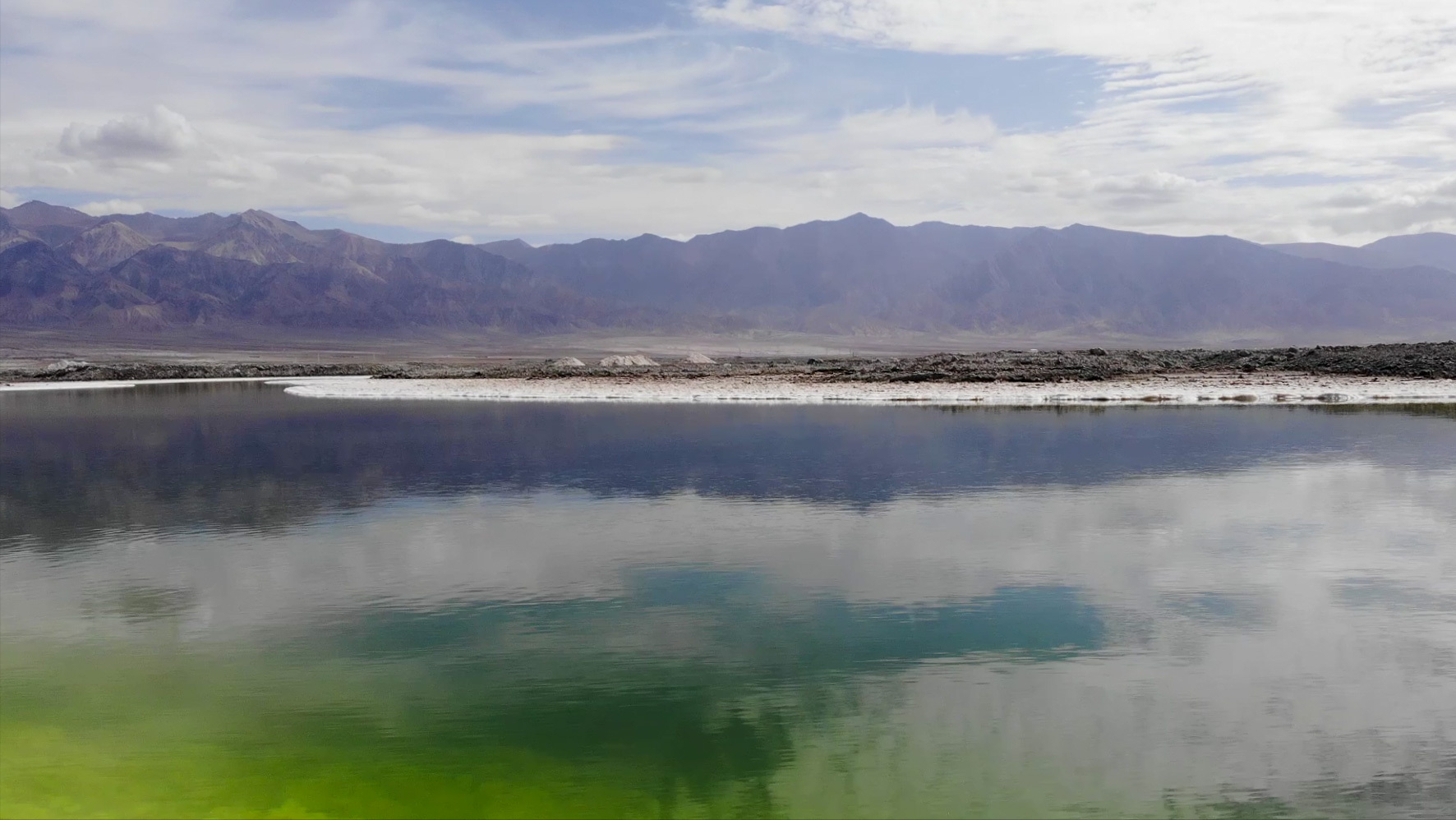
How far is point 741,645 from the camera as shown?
33.0ft

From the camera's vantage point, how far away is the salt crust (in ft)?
136

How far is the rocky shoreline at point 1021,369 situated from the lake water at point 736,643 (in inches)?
1281

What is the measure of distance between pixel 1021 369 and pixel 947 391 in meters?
9.80

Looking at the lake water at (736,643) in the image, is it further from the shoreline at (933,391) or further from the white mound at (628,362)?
the white mound at (628,362)

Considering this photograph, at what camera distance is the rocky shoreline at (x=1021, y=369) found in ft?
170

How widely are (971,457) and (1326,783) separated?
647 inches

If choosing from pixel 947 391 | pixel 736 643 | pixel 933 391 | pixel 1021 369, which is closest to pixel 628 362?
pixel 1021 369

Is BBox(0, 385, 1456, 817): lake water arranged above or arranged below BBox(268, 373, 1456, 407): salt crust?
below

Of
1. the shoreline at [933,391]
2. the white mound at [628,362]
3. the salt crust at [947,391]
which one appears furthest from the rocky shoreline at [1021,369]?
the salt crust at [947,391]

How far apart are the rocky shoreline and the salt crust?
1813 mm

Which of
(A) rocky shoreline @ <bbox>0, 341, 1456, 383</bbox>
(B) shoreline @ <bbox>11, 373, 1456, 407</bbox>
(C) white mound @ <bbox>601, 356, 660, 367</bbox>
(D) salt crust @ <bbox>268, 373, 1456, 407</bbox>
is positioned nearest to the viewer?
(B) shoreline @ <bbox>11, 373, 1456, 407</bbox>

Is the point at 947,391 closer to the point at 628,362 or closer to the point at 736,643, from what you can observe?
the point at 628,362

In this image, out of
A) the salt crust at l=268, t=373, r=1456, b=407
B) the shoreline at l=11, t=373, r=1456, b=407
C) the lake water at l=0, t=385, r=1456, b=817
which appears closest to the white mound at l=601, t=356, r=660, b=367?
the shoreline at l=11, t=373, r=1456, b=407

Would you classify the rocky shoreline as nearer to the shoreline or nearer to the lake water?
the shoreline
